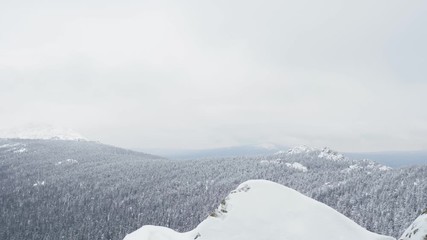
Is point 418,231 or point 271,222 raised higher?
point 418,231

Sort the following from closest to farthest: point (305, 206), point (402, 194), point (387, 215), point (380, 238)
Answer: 1. point (380, 238)
2. point (305, 206)
3. point (387, 215)
4. point (402, 194)

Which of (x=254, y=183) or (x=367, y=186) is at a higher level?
(x=254, y=183)

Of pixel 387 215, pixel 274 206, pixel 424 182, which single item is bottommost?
pixel 387 215

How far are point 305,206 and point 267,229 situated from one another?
9.80ft

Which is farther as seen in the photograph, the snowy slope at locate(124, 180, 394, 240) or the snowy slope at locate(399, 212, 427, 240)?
the snowy slope at locate(124, 180, 394, 240)

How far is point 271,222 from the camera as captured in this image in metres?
21.1

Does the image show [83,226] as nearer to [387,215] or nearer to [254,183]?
[387,215]

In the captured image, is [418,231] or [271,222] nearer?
[418,231]

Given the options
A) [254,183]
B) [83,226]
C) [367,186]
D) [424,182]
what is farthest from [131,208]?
[254,183]

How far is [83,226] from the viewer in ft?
556

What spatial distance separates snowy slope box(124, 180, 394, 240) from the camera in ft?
66.6

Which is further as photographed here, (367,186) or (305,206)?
(367,186)

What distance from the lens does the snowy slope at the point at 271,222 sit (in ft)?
66.6

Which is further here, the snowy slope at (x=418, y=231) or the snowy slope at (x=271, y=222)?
the snowy slope at (x=271, y=222)
